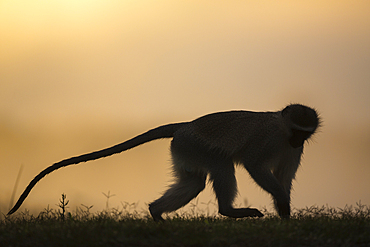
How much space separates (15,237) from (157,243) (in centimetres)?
159

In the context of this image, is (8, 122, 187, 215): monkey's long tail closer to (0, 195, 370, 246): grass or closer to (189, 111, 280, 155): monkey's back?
(189, 111, 280, 155): monkey's back

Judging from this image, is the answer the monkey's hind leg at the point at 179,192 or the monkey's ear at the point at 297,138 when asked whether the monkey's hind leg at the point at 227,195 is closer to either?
the monkey's hind leg at the point at 179,192

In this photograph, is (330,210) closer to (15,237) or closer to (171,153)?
(171,153)

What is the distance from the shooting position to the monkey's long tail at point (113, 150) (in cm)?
628

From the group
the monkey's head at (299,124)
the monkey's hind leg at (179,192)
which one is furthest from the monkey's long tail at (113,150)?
the monkey's head at (299,124)

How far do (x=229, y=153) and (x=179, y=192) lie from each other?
98cm

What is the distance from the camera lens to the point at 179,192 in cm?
629

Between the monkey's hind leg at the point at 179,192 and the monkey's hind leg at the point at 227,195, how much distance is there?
1.44 feet

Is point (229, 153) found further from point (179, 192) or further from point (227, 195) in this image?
point (179, 192)

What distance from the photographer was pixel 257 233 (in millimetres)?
4168

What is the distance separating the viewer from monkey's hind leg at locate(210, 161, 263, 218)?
5805 millimetres

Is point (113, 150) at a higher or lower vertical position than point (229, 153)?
higher

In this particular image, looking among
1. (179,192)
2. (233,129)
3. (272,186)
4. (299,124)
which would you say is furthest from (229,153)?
(299,124)

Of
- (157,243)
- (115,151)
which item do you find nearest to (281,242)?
(157,243)
